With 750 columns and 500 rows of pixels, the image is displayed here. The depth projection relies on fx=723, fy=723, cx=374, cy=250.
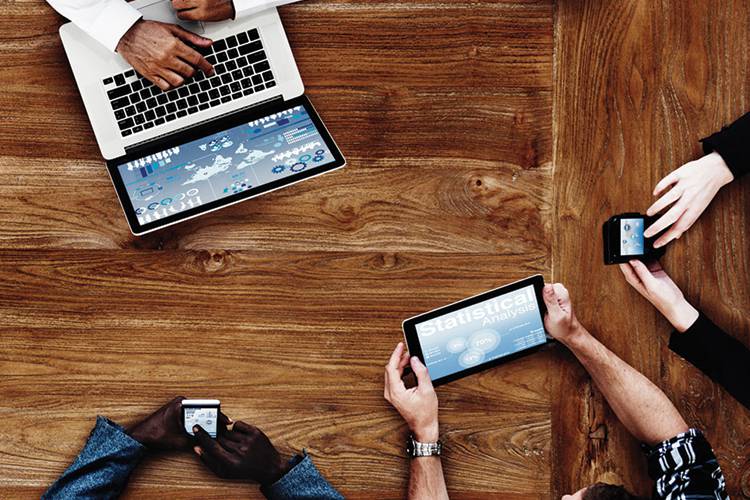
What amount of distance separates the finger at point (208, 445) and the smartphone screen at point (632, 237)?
1.00 meters

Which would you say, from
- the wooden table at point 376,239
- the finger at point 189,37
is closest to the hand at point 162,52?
the finger at point 189,37

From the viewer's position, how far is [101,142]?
61.8 inches

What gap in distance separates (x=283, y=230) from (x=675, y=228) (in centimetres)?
89

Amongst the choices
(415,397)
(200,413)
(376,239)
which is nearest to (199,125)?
(376,239)

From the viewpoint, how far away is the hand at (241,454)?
1.62 meters

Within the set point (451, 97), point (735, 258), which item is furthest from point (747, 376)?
point (451, 97)

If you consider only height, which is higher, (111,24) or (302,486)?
(111,24)

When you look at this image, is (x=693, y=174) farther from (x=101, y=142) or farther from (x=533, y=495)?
(x=101, y=142)

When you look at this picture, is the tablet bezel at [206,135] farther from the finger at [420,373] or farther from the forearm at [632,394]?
the forearm at [632,394]

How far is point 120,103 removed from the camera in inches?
61.8

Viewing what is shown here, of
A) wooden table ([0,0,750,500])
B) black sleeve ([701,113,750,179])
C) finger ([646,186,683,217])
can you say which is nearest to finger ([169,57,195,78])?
wooden table ([0,0,750,500])

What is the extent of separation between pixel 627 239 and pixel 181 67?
1047 mm

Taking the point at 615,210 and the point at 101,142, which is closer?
the point at 101,142

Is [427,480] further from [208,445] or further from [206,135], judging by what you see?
[206,135]
